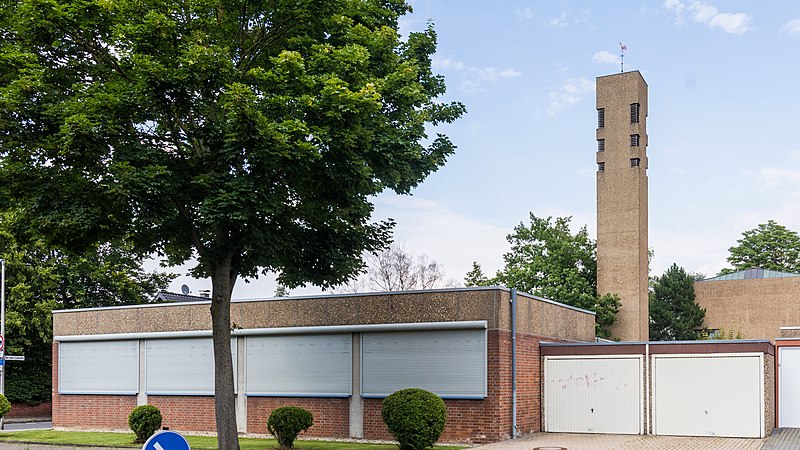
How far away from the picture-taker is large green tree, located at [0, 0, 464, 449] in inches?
678

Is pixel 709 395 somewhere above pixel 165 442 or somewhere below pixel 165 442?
below

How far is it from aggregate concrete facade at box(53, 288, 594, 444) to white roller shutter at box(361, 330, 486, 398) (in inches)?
12.0

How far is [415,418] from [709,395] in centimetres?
902

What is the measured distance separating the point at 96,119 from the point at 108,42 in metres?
2.01

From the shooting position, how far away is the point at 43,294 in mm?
44938

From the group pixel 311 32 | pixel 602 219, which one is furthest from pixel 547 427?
pixel 602 219

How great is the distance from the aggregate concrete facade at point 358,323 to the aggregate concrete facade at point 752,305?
104 feet

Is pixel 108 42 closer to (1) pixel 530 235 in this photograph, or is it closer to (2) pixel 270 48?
(2) pixel 270 48

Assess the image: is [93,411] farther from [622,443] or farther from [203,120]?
[622,443]

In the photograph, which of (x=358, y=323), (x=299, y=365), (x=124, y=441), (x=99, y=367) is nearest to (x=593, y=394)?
(x=358, y=323)

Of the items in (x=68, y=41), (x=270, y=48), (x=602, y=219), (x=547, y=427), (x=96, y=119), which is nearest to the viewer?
(x=96, y=119)

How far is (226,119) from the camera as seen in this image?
1809 cm

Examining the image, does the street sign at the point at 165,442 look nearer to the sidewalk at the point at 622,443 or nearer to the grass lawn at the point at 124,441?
the sidewalk at the point at 622,443

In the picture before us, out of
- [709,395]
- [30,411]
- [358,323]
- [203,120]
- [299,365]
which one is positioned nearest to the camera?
[203,120]
